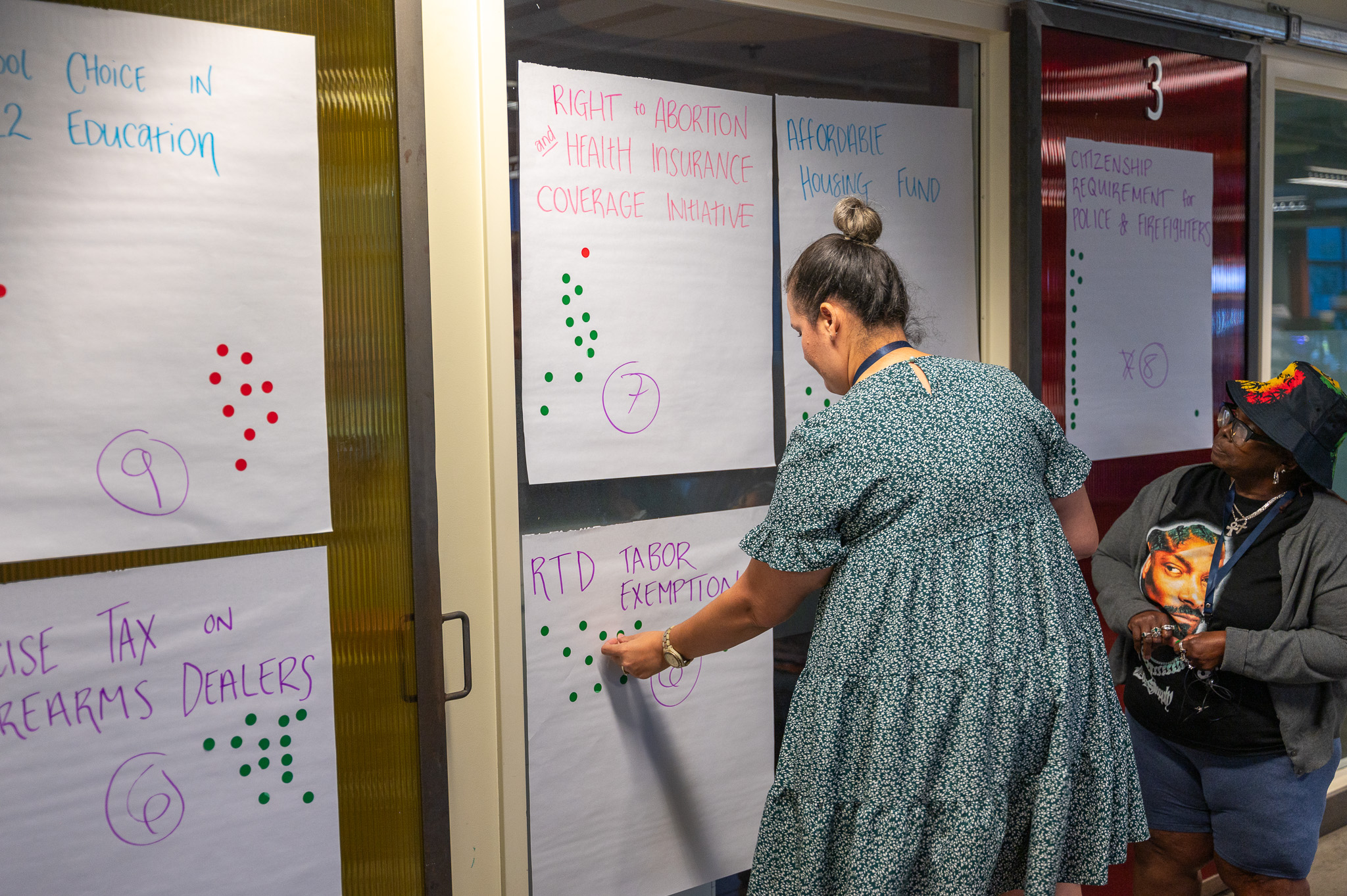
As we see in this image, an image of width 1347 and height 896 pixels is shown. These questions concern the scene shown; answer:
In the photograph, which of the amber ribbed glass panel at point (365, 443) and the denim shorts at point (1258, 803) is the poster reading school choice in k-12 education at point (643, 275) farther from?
the denim shorts at point (1258, 803)

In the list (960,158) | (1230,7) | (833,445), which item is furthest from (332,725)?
(1230,7)

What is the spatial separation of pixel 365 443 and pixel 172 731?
0.46 meters

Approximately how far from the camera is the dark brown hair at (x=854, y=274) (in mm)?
1458

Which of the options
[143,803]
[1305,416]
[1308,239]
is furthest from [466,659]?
[1308,239]

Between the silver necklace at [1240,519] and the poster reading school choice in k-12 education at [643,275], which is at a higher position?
the poster reading school choice in k-12 education at [643,275]

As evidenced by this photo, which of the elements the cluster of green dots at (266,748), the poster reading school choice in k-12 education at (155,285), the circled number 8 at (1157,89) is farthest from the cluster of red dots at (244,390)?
the circled number 8 at (1157,89)

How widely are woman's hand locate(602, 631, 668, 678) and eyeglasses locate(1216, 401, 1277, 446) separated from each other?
119 centimetres

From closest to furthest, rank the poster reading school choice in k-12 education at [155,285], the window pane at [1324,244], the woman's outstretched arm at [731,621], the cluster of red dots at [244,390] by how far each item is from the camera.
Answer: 1. the poster reading school choice in k-12 education at [155,285]
2. the cluster of red dots at [244,390]
3. the woman's outstretched arm at [731,621]
4. the window pane at [1324,244]

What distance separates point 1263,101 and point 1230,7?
0.29 meters

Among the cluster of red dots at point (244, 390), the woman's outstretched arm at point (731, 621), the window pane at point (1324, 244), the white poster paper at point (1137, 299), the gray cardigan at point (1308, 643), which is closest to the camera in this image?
the cluster of red dots at point (244, 390)

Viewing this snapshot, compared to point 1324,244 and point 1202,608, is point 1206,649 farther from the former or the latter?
point 1324,244

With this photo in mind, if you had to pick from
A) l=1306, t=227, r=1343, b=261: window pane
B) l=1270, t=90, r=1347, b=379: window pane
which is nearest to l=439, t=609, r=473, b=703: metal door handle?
l=1270, t=90, r=1347, b=379: window pane

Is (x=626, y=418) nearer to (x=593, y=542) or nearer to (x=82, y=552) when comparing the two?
(x=593, y=542)

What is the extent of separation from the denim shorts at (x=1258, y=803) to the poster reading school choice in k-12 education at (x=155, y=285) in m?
→ 1.70
